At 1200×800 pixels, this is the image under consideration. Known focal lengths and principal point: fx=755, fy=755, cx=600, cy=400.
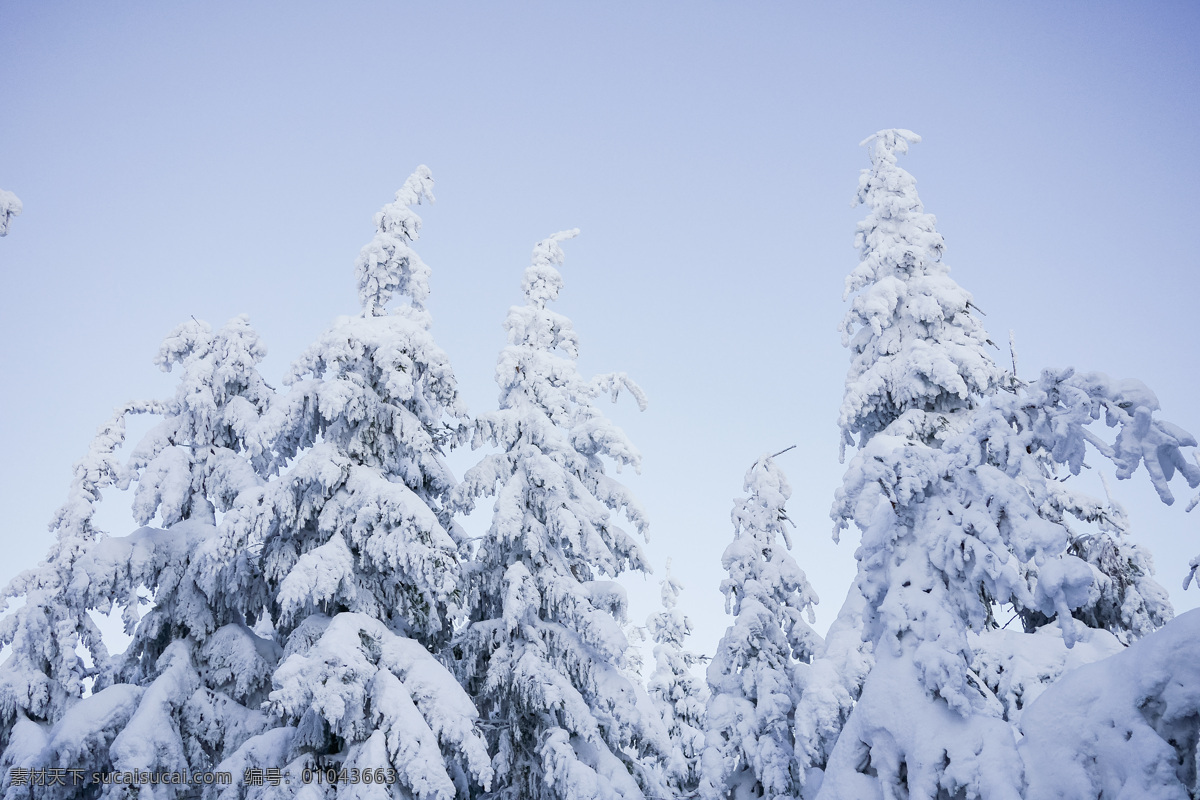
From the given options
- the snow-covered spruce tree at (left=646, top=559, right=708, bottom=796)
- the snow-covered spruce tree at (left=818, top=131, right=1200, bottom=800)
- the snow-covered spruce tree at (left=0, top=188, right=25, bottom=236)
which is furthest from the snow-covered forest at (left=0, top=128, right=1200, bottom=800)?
the snow-covered spruce tree at (left=646, top=559, right=708, bottom=796)

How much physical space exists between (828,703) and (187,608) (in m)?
11.9

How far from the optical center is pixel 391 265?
15750 mm

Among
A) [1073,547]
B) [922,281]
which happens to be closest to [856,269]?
[922,281]

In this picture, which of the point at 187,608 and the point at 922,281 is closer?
the point at 187,608

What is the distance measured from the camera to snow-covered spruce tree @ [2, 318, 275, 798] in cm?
1267

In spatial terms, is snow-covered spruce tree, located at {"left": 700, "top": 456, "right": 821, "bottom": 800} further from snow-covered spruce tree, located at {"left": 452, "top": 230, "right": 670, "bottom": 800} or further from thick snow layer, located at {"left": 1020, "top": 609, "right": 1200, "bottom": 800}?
thick snow layer, located at {"left": 1020, "top": 609, "right": 1200, "bottom": 800}

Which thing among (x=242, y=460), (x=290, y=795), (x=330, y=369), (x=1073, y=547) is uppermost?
(x=330, y=369)

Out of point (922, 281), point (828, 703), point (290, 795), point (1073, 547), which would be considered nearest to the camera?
point (290, 795)

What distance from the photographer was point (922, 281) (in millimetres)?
Answer: 15586

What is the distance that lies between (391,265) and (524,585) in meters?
7.14

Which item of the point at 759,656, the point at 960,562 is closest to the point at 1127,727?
the point at 960,562

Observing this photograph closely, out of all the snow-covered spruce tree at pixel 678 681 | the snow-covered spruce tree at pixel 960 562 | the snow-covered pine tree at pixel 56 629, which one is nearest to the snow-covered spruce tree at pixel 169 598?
the snow-covered pine tree at pixel 56 629

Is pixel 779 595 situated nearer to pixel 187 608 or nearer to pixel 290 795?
pixel 290 795

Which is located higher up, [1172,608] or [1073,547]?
[1073,547]
